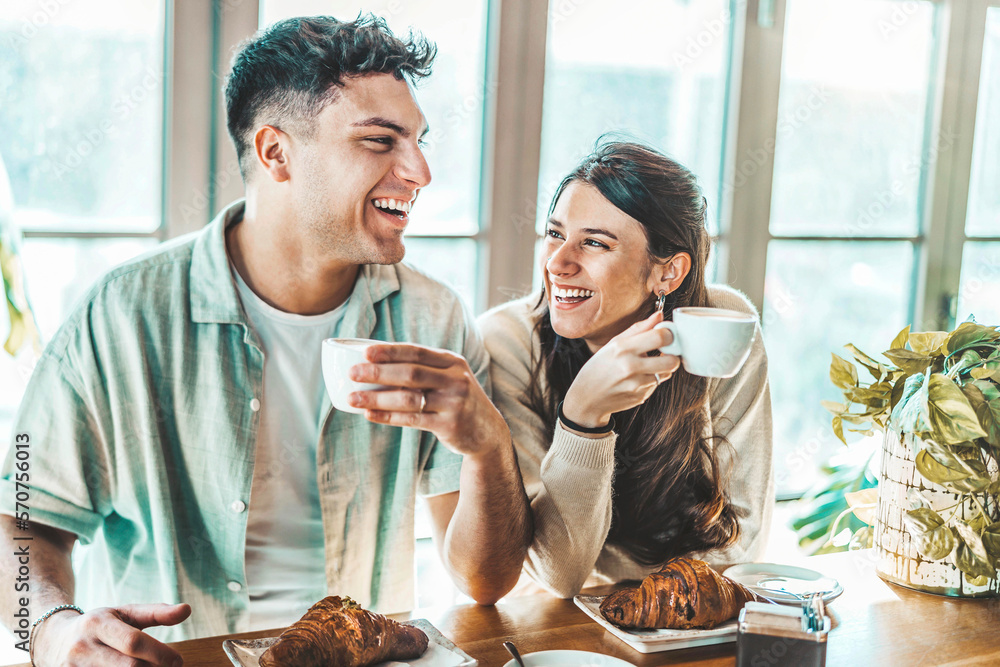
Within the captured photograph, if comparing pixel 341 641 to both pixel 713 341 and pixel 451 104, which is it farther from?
pixel 451 104

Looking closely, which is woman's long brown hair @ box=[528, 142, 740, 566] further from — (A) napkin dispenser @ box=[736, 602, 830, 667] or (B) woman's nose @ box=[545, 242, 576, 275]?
(A) napkin dispenser @ box=[736, 602, 830, 667]

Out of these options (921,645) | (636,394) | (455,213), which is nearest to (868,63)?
(455,213)

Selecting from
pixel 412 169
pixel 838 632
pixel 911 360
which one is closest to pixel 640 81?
pixel 412 169

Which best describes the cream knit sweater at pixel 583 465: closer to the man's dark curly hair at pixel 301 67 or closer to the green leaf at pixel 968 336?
the green leaf at pixel 968 336

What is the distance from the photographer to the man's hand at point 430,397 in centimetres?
93

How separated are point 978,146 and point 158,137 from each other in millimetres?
2370

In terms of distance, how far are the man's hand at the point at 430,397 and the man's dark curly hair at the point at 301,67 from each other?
0.53m

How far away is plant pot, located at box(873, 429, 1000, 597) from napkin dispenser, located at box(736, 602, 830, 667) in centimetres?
39

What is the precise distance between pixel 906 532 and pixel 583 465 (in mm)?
462

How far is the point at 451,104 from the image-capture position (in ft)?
6.48

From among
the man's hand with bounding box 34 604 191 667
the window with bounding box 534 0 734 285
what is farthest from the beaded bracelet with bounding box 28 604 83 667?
the window with bounding box 534 0 734 285

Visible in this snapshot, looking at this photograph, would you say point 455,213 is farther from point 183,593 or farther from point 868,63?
point 868,63

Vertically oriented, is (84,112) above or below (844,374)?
above

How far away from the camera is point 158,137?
1722 mm
